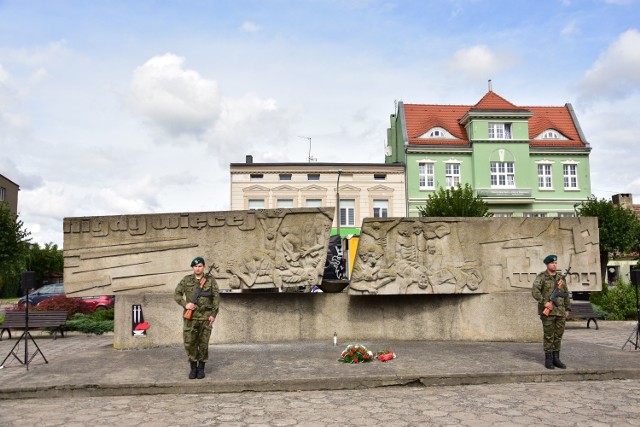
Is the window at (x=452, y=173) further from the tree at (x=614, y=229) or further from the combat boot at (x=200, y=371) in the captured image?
the combat boot at (x=200, y=371)

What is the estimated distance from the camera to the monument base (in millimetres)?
12117

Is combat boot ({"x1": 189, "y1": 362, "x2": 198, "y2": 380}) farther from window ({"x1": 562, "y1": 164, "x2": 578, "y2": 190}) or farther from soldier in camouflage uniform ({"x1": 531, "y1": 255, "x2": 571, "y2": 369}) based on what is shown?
window ({"x1": 562, "y1": 164, "x2": 578, "y2": 190})

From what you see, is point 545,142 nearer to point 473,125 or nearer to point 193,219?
point 473,125

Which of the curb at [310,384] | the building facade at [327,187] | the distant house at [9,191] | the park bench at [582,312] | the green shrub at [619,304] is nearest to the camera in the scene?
the curb at [310,384]

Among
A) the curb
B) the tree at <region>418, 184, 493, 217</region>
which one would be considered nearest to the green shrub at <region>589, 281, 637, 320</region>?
the curb

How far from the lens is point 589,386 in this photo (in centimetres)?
836

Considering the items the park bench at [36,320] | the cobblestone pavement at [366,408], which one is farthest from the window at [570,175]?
the park bench at [36,320]

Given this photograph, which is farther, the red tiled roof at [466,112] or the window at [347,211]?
the red tiled roof at [466,112]

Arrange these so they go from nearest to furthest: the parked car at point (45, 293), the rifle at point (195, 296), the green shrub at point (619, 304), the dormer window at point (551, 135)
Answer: the rifle at point (195, 296) → the green shrub at point (619, 304) → the parked car at point (45, 293) → the dormer window at point (551, 135)

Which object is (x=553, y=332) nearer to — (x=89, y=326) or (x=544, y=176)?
(x=89, y=326)

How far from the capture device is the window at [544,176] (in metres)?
40.8

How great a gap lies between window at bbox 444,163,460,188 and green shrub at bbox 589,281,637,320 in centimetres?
2038

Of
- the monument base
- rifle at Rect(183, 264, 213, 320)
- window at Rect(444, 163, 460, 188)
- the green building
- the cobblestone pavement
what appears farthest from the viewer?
window at Rect(444, 163, 460, 188)

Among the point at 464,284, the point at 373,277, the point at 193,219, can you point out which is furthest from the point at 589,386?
the point at 193,219
